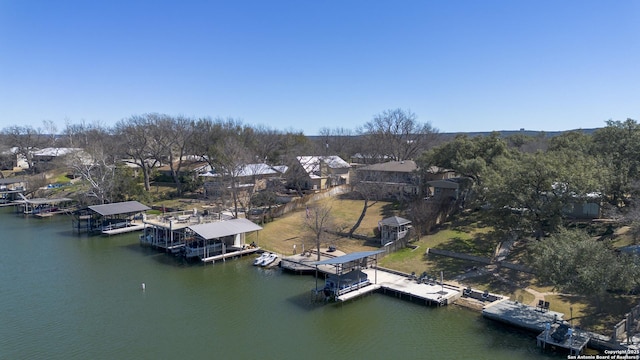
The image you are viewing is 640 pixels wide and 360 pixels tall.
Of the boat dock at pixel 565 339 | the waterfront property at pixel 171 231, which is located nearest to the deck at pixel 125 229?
the waterfront property at pixel 171 231

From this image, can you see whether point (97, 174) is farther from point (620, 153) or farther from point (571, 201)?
point (620, 153)

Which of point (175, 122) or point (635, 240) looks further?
point (175, 122)

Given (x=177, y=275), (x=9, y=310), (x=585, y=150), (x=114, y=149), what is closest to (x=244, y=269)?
(x=177, y=275)

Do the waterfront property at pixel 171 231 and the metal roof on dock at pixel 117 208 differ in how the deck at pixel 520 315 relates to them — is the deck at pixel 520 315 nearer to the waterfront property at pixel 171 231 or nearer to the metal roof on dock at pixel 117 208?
the waterfront property at pixel 171 231

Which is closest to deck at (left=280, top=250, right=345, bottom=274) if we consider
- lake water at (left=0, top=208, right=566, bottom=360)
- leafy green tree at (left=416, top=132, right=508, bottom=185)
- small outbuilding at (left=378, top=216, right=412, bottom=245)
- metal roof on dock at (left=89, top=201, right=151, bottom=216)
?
lake water at (left=0, top=208, right=566, bottom=360)

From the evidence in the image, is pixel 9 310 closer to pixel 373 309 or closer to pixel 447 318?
pixel 373 309

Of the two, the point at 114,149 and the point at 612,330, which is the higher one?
the point at 114,149

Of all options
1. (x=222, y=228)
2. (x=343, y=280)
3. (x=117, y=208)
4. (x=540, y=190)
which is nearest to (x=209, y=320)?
(x=343, y=280)
